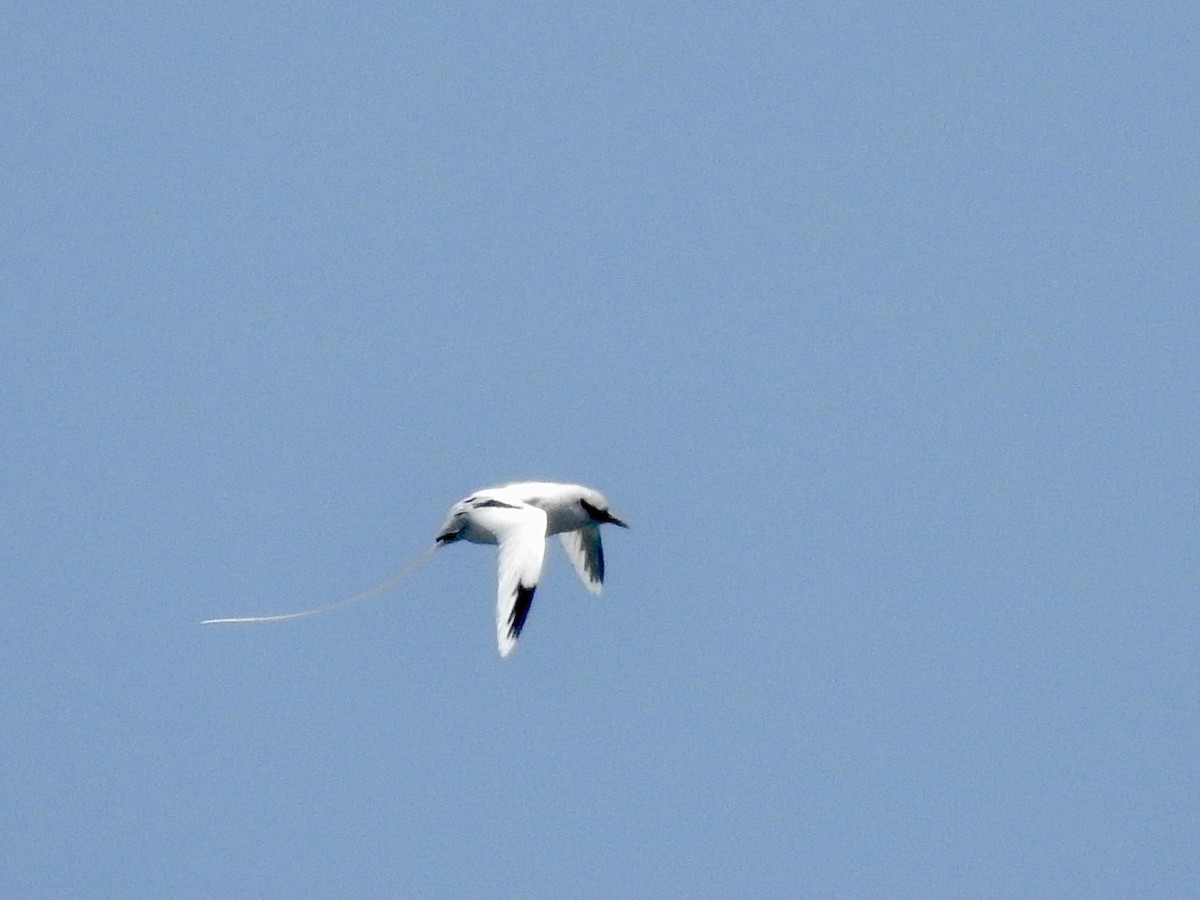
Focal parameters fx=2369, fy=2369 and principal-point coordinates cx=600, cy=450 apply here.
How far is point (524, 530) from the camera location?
30750 millimetres

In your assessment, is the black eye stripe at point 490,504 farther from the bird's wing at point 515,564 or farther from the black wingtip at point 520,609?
the black wingtip at point 520,609

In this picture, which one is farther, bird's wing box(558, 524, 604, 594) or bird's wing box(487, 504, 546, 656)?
bird's wing box(558, 524, 604, 594)

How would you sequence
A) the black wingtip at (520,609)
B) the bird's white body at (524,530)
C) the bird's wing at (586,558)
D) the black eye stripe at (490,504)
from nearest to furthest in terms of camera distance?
the black wingtip at (520,609) → the bird's white body at (524,530) → the black eye stripe at (490,504) → the bird's wing at (586,558)

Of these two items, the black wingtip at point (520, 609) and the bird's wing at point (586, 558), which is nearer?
the black wingtip at point (520, 609)

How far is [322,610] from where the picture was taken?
94.8 feet

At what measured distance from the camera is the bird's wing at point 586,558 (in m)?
37.1

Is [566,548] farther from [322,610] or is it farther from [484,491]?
[322,610]

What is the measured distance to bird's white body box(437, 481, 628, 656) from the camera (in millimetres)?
29500

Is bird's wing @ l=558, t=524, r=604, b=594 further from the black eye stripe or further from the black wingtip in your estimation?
the black wingtip

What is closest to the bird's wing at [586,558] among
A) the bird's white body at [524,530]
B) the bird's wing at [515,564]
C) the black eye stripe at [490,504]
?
the bird's white body at [524,530]

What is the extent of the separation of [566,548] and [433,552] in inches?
212

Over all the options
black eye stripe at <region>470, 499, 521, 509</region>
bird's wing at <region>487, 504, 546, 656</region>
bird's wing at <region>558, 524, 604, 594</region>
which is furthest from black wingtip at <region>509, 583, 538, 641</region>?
bird's wing at <region>558, 524, 604, 594</region>

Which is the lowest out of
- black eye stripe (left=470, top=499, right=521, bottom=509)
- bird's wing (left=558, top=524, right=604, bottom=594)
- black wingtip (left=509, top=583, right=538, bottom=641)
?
black wingtip (left=509, top=583, right=538, bottom=641)

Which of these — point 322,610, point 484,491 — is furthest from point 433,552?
point 322,610
